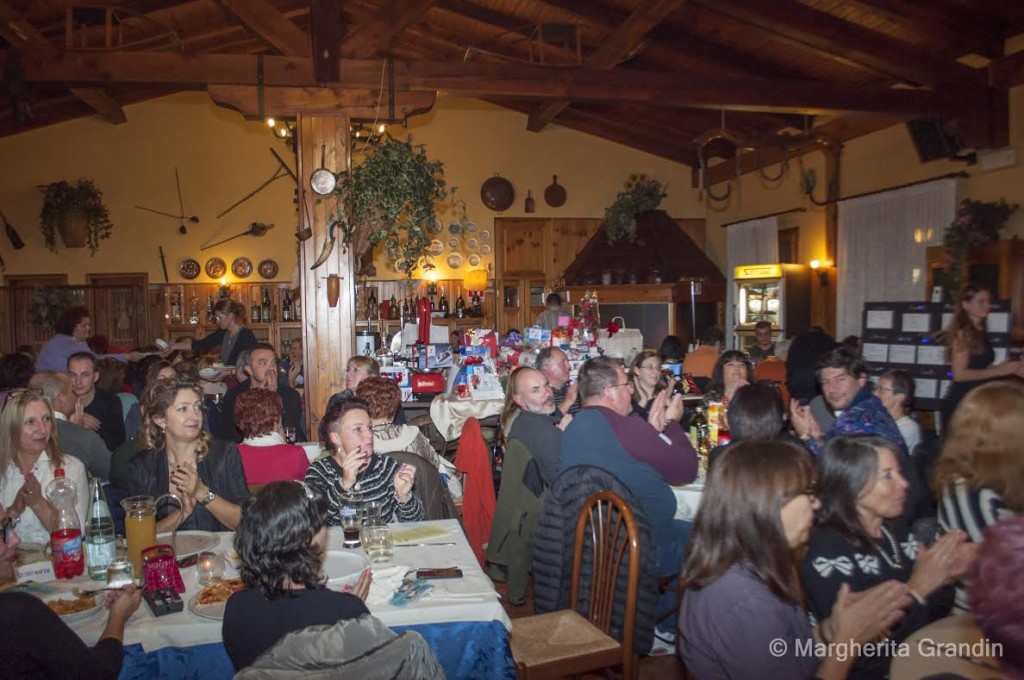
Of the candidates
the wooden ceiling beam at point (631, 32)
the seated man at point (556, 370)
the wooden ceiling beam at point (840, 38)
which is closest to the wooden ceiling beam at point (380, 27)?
the wooden ceiling beam at point (631, 32)

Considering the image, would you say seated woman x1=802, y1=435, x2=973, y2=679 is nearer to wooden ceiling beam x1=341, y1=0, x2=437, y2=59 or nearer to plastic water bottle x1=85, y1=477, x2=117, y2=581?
plastic water bottle x1=85, y1=477, x2=117, y2=581

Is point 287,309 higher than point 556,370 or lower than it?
higher

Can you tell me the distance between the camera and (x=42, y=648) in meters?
1.61

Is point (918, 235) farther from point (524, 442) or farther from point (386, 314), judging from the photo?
point (386, 314)

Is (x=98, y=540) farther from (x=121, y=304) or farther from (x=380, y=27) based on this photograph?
(x=121, y=304)

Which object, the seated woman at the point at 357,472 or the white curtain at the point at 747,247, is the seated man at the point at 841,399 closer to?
the seated woman at the point at 357,472

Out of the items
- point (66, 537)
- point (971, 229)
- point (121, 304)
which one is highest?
point (971, 229)

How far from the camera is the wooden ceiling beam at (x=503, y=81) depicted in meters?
6.46

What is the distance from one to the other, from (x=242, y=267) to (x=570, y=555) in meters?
10.2

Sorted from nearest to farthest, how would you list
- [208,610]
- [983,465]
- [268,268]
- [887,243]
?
[208,610], [983,465], [887,243], [268,268]

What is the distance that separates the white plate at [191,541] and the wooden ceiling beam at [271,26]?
503cm

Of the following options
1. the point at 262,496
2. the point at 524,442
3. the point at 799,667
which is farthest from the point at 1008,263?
the point at 262,496

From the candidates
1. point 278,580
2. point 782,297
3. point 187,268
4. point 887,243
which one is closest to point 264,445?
point 278,580

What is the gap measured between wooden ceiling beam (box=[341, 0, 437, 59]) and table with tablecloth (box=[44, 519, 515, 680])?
5404 mm
